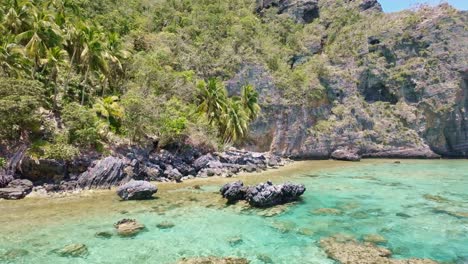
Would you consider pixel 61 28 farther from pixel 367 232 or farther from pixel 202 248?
pixel 367 232

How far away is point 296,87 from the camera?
60.1m

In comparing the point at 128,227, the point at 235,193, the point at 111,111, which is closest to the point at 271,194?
the point at 235,193

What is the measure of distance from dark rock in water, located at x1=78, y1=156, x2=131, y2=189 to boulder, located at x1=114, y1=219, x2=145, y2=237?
10.0 metres

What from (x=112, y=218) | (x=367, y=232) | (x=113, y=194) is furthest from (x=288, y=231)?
(x=113, y=194)

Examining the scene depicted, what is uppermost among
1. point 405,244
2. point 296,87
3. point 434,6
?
point 434,6

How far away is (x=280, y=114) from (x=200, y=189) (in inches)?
1362

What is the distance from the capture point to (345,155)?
58094mm

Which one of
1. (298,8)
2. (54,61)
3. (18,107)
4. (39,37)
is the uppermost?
(298,8)

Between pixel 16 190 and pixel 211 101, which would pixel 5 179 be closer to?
pixel 16 190

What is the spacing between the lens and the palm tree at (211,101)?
148 ft

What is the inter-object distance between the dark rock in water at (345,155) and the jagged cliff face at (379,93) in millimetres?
1312

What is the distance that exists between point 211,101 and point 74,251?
3367cm

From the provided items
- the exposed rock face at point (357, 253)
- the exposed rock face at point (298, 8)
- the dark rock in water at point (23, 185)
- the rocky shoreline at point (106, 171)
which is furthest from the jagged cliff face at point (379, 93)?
the exposed rock face at point (357, 253)

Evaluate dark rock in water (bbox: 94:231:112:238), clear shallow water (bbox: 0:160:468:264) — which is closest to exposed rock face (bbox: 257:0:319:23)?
clear shallow water (bbox: 0:160:468:264)
